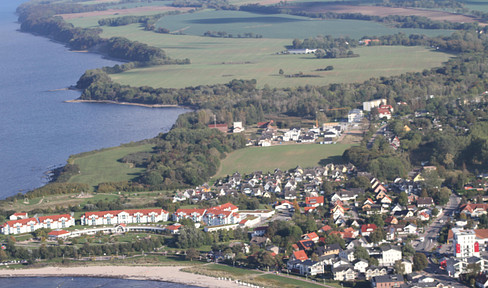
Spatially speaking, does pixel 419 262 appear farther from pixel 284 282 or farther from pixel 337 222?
pixel 337 222

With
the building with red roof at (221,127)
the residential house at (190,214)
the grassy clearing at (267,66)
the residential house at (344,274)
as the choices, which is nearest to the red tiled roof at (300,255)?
the residential house at (344,274)

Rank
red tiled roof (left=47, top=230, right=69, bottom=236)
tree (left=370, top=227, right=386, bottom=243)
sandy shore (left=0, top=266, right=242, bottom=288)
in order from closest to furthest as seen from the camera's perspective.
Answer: sandy shore (left=0, top=266, right=242, bottom=288) < tree (left=370, top=227, right=386, bottom=243) < red tiled roof (left=47, top=230, right=69, bottom=236)

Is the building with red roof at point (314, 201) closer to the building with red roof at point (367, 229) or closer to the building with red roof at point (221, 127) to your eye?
the building with red roof at point (367, 229)

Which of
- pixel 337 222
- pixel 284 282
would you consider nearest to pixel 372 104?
pixel 337 222

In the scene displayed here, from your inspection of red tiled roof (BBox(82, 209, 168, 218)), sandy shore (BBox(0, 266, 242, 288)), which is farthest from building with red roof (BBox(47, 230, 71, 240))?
sandy shore (BBox(0, 266, 242, 288))

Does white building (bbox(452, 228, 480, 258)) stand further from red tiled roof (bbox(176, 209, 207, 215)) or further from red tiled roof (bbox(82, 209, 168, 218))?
red tiled roof (bbox(82, 209, 168, 218))

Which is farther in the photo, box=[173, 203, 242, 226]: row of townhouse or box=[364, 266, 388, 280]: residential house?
box=[173, 203, 242, 226]: row of townhouse
